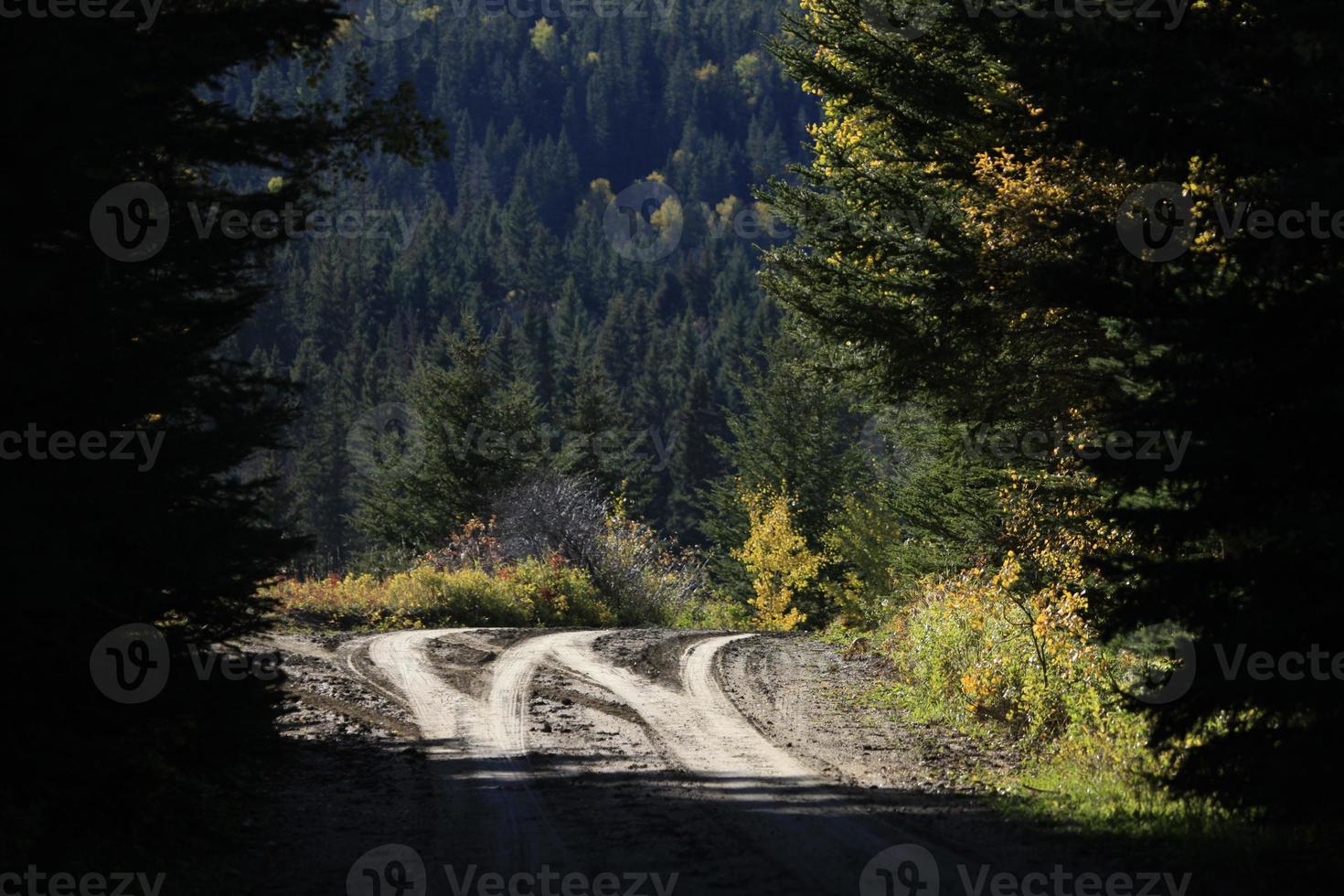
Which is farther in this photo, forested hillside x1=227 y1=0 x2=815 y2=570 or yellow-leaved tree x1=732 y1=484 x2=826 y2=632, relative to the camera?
forested hillside x1=227 y1=0 x2=815 y2=570

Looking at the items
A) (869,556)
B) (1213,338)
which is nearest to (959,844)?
(1213,338)

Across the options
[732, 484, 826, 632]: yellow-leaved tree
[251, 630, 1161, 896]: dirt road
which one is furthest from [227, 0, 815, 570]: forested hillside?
[732, 484, 826, 632]: yellow-leaved tree

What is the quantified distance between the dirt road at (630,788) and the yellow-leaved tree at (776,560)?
27774 mm

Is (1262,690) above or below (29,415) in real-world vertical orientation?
below

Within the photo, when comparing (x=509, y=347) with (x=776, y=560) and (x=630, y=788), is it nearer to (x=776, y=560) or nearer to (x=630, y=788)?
(x=776, y=560)

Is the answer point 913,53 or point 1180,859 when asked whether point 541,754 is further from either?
point 913,53

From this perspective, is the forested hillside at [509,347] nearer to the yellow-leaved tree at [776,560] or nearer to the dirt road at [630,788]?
the dirt road at [630,788]

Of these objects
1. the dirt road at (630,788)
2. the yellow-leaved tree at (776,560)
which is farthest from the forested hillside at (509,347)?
the yellow-leaved tree at (776,560)

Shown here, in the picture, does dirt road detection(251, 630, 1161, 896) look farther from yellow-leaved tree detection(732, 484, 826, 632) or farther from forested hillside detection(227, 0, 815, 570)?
yellow-leaved tree detection(732, 484, 826, 632)

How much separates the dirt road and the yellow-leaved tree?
2777 cm

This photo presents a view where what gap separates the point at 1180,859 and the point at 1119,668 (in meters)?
4.47

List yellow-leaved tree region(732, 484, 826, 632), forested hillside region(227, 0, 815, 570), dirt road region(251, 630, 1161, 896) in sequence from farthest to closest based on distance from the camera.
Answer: forested hillside region(227, 0, 815, 570) < yellow-leaved tree region(732, 484, 826, 632) < dirt road region(251, 630, 1161, 896)

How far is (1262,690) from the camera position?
685 cm

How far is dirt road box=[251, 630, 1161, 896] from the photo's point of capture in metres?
7.28
